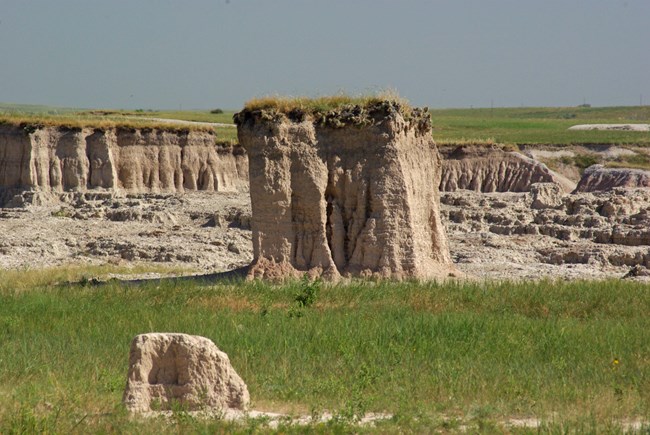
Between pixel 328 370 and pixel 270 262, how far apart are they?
36.5 ft

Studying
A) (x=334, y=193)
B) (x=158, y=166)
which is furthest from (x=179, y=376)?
(x=158, y=166)

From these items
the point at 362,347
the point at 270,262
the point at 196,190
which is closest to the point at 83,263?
the point at 270,262

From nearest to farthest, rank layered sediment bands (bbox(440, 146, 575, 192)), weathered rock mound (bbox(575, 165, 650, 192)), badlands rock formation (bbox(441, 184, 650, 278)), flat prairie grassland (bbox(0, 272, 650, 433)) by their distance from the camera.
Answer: flat prairie grassland (bbox(0, 272, 650, 433))
badlands rock formation (bbox(441, 184, 650, 278))
weathered rock mound (bbox(575, 165, 650, 192))
layered sediment bands (bbox(440, 146, 575, 192))

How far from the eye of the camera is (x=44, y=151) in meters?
49.6

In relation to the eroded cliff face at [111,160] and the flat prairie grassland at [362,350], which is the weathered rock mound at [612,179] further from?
the flat prairie grassland at [362,350]

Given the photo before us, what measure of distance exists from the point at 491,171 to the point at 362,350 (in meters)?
47.1

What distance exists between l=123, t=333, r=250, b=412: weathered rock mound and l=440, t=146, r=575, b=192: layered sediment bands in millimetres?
48903

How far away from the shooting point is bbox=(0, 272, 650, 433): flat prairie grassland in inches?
421

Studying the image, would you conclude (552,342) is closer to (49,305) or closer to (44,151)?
(49,305)

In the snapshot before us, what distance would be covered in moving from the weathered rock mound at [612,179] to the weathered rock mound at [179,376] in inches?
1779

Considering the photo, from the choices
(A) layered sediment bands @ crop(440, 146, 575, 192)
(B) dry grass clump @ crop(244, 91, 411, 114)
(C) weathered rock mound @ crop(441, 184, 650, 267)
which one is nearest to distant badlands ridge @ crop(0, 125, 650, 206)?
(A) layered sediment bands @ crop(440, 146, 575, 192)

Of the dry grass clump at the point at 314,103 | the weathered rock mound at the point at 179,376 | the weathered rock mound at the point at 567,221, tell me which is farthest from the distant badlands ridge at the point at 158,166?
the weathered rock mound at the point at 179,376

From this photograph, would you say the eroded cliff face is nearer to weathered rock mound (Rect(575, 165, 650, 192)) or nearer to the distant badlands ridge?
the distant badlands ridge

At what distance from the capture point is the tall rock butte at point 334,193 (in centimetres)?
2377
